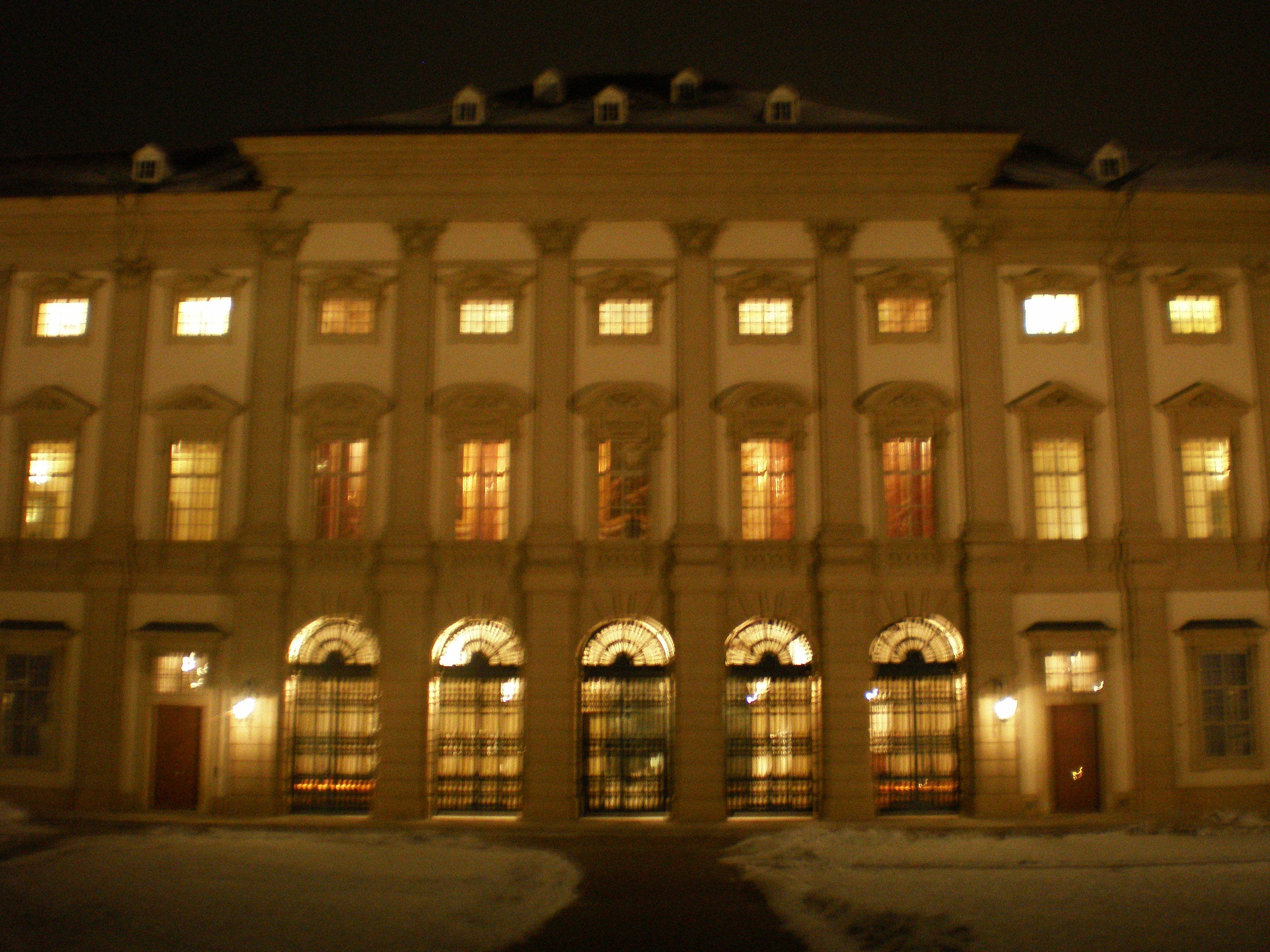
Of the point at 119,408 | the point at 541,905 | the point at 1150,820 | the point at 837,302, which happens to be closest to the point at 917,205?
the point at 837,302

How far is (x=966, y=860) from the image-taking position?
17.5 meters

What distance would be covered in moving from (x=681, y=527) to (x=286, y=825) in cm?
1109

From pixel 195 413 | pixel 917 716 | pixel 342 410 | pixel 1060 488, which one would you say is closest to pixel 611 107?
pixel 342 410

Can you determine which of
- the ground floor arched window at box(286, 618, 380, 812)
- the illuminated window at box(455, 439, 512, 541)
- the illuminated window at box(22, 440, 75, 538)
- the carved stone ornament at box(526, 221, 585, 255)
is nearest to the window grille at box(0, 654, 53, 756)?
the illuminated window at box(22, 440, 75, 538)

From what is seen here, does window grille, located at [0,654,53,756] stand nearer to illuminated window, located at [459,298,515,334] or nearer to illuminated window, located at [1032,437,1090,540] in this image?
illuminated window, located at [459,298,515,334]

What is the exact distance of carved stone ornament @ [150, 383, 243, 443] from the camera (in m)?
25.5

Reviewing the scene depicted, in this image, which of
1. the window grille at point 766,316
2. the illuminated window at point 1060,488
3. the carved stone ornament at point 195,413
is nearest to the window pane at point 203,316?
the carved stone ornament at point 195,413

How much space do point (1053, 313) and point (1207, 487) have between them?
5.74 metres

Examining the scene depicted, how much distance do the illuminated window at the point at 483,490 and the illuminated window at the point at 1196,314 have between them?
17.1 m

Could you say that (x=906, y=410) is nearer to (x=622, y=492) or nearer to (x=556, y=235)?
(x=622, y=492)

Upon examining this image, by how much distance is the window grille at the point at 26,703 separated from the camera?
24953 mm

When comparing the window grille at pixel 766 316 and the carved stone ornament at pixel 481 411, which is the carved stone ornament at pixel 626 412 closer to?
the carved stone ornament at pixel 481 411

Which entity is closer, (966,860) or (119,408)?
(966,860)

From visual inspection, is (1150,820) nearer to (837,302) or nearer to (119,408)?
(837,302)
